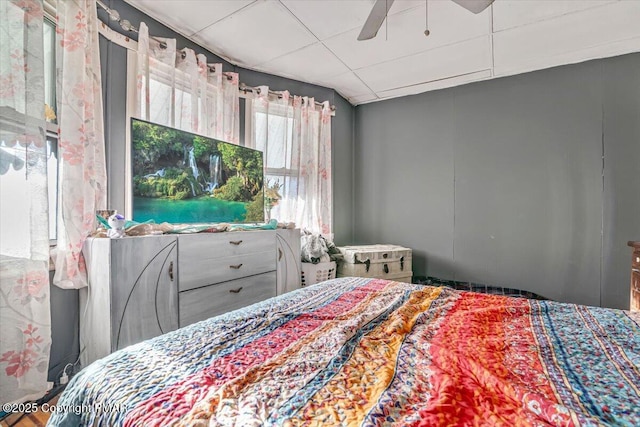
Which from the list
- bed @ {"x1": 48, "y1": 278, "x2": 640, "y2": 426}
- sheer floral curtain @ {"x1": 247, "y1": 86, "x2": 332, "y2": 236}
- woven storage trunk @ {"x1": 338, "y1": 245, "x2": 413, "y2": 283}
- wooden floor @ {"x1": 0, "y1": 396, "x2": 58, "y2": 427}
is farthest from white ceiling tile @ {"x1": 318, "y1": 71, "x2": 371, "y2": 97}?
wooden floor @ {"x1": 0, "y1": 396, "x2": 58, "y2": 427}

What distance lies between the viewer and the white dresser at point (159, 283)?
1549 millimetres

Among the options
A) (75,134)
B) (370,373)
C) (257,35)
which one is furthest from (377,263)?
(75,134)

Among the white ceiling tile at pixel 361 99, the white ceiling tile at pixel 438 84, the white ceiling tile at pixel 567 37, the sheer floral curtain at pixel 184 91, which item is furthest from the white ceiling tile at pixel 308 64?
the white ceiling tile at pixel 567 37

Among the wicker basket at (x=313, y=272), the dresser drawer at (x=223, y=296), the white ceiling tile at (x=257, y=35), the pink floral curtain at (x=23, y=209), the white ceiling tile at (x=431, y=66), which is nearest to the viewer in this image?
the pink floral curtain at (x=23, y=209)

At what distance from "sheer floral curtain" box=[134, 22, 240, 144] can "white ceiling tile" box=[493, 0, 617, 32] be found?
7.02ft

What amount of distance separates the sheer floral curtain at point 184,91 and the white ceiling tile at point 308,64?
47 cm

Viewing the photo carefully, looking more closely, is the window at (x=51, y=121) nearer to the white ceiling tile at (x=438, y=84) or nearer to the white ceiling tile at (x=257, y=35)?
the white ceiling tile at (x=257, y=35)

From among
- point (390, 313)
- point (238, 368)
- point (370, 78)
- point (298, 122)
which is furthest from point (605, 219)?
point (238, 368)

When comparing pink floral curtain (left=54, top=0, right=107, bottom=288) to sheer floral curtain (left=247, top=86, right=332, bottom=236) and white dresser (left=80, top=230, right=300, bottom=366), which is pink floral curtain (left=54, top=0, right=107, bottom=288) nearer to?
white dresser (left=80, top=230, right=300, bottom=366)

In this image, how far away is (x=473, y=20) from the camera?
2273 millimetres

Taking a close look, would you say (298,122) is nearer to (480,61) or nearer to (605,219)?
(480,61)

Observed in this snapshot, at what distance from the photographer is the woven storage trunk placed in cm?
Result: 311

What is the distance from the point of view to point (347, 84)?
3404 mm

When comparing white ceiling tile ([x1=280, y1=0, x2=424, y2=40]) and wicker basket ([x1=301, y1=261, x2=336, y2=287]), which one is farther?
wicker basket ([x1=301, y1=261, x2=336, y2=287])
